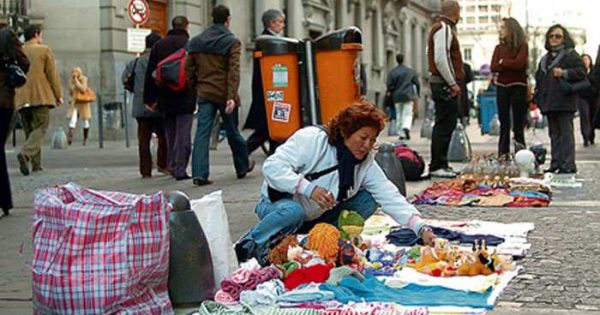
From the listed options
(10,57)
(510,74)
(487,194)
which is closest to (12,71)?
(10,57)

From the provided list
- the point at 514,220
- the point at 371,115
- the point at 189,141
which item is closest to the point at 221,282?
the point at 371,115

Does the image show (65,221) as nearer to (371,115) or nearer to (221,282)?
(221,282)

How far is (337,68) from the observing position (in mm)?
10922

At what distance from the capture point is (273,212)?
6.29 metres

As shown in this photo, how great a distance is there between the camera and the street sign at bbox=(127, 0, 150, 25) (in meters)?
21.5

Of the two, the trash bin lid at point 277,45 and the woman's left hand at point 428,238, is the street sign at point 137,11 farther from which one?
the woman's left hand at point 428,238

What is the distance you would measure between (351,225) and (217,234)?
3.64 ft

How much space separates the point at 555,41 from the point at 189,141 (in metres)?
4.40

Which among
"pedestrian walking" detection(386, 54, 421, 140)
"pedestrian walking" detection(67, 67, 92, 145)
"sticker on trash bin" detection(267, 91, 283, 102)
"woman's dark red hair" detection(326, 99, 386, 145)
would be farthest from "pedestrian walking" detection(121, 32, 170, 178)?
"pedestrian walking" detection(386, 54, 421, 140)

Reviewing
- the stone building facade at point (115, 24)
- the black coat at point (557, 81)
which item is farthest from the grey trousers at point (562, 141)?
the stone building facade at point (115, 24)

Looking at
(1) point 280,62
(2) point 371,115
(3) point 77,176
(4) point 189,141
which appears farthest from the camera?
(3) point 77,176

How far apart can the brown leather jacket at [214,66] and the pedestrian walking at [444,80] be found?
7.34ft

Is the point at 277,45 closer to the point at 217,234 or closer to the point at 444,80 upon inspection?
the point at 444,80

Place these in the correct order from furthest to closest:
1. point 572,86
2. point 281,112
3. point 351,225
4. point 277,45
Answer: point 572,86
point 281,112
point 277,45
point 351,225
